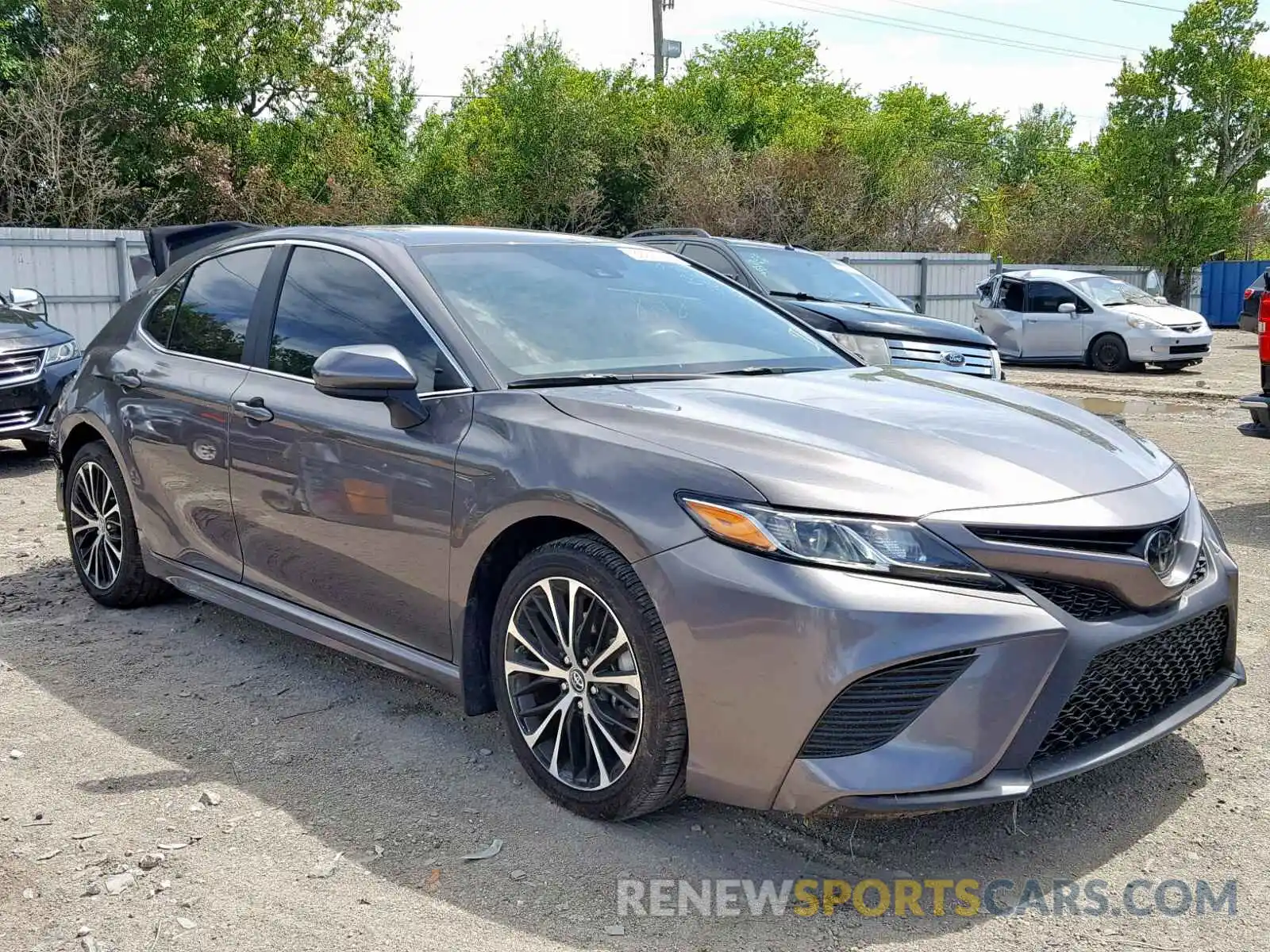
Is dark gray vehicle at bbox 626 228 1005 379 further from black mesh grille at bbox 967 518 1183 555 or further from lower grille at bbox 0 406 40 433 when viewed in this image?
black mesh grille at bbox 967 518 1183 555

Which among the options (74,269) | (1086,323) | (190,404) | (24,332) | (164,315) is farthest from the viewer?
(1086,323)

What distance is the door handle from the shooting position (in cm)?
421

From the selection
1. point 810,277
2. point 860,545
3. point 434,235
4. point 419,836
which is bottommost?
point 419,836

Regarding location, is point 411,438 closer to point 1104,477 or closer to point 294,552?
point 294,552

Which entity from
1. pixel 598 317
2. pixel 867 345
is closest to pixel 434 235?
pixel 598 317

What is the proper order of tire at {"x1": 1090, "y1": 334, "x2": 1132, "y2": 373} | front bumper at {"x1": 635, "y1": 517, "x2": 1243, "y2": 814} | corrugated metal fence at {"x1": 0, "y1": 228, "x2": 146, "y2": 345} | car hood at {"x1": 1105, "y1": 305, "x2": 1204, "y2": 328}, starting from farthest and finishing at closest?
tire at {"x1": 1090, "y1": 334, "x2": 1132, "y2": 373}, car hood at {"x1": 1105, "y1": 305, "x2": 1204, "y2": 328}, corrugated metal fence at {"x1": 0, "y1": 228, "x2": 146, "y2": 345}, front bumper at {"x1": 635, "y1": 517, "x2": 1243, "y2": 814}

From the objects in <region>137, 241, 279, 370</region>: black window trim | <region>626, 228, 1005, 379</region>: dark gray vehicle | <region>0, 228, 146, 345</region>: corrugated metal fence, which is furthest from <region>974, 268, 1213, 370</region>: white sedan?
<region>137, 241, 279, 370</region>: black window trim

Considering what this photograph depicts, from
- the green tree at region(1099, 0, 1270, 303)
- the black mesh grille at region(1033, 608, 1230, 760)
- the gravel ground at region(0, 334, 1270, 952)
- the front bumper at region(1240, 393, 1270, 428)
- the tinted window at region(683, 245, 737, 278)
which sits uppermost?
the green tree at region(1099, 0, 1270, 303)

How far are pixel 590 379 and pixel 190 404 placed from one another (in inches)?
69.4

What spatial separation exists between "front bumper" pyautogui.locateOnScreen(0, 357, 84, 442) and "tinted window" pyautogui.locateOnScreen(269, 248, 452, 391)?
208 inches

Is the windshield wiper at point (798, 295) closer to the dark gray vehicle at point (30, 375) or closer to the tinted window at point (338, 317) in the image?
the dark gray vehicle at point (30, 375)

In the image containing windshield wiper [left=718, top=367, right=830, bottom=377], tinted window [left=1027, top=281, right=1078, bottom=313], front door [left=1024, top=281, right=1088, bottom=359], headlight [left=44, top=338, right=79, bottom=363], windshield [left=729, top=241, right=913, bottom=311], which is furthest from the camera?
tinted window [left=1027, top=281, right=1078, bottom=313]

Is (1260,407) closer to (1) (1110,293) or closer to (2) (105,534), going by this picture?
(2) (105,534)

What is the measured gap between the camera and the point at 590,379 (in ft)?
12.2
